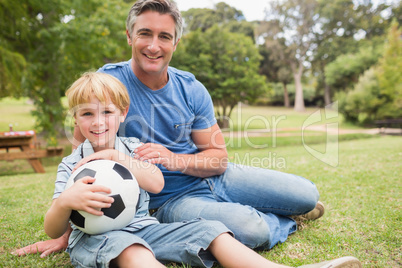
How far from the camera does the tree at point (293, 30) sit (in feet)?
118

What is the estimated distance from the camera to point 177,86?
265 cm

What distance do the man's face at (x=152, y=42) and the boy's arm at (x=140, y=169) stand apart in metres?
0.78

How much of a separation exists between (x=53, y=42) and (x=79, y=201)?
1223 cm

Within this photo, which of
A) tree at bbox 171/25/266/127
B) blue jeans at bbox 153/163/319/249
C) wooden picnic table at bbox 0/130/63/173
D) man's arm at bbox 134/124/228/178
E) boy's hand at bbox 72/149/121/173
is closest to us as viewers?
boy's hand at bbox 72/149/121/173

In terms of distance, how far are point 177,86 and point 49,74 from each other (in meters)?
11.9

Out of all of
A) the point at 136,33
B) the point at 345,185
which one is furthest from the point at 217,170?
the point at 345,185

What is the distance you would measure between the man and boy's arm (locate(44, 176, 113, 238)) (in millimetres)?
607

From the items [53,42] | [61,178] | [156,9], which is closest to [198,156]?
[61,178]

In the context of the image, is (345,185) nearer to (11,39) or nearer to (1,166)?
(1,166)

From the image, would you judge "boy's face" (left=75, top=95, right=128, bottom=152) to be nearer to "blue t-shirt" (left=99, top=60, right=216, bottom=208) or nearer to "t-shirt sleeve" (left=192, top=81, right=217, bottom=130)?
"blue t-shirt" (left=99, top=60, right=216, bottom=208)

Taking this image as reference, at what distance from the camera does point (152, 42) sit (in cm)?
248

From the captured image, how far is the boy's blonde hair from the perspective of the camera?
2.04 meters

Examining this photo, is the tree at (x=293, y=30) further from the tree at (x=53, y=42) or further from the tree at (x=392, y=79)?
the tree at (x=53, y=42)

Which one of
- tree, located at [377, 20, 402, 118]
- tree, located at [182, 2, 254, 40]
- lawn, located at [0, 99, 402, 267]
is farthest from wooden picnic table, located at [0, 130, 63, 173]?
tree, located at [182, 2, 254, 40]
